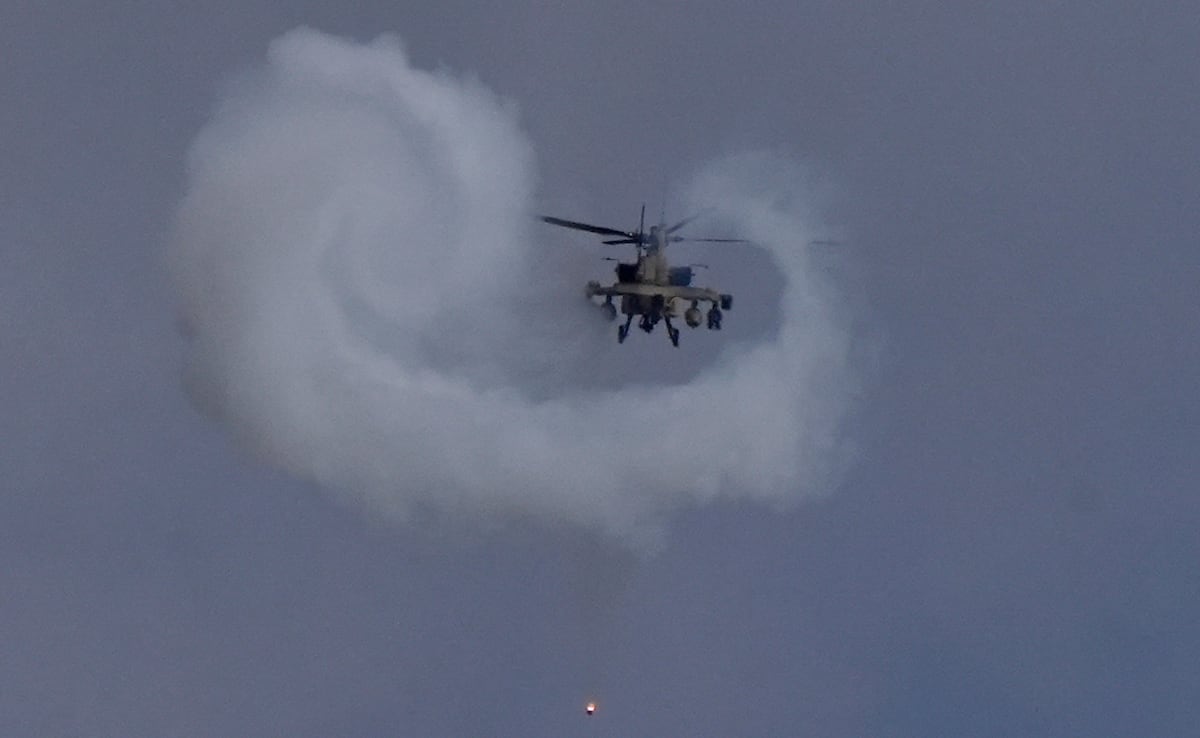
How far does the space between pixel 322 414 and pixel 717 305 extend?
13766 mm

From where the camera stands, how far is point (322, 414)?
7081 cm

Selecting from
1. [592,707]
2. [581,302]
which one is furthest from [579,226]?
[592,707]

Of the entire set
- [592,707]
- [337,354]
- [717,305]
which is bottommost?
[592,707]

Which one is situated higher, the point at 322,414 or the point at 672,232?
the point at 672,232

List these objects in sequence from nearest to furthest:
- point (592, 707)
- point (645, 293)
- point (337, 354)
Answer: point (337, 354) < point (645, 293) < point (592, 707)

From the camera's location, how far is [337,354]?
7050 centimetres

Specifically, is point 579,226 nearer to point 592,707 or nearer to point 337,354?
point 337,354

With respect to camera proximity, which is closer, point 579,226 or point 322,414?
point 322,414

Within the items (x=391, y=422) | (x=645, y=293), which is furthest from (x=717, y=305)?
(x=391, y=422)

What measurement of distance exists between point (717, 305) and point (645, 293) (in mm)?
2774

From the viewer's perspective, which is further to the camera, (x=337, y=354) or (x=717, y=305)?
(x=717, y=305)

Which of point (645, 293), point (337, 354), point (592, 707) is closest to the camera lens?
point (337, 354)

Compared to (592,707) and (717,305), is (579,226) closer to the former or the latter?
(717,305)

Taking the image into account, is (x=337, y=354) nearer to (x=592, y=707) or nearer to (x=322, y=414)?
(x=322, y=414)
